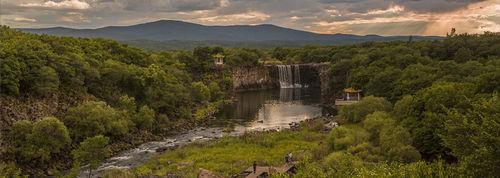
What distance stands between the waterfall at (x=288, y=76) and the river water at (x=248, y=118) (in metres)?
8.33

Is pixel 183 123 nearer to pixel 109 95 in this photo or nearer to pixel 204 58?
pixel 109 95

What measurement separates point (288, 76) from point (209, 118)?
192 ft

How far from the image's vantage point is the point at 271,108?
86.6m

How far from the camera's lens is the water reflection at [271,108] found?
7131 cm

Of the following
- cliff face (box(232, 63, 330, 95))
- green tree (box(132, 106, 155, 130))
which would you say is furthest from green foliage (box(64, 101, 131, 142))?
cliff face (box(232, 63, 330, 95))

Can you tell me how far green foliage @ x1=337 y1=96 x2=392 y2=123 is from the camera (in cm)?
5869

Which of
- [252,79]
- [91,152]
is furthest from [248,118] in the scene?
[252,79]

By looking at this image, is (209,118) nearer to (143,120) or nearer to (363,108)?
(143,120)

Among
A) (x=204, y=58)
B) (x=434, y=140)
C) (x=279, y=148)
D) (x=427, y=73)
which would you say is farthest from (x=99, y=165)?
(x=204, y=58)

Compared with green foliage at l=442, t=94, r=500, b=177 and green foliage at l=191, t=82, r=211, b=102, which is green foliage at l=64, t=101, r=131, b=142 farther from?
green foliage at l=442, t=94, r=500, b=177

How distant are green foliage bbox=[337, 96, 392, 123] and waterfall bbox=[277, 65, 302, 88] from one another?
66927 millimetres

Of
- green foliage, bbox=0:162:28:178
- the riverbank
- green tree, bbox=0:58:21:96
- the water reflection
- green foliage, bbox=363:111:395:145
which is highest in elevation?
green tree, bbox=0:58:21:96

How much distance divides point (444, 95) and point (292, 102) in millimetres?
→ 55100

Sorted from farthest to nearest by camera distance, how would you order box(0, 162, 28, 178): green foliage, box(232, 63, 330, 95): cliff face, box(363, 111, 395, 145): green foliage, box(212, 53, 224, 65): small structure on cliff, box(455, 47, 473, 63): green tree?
box(232, 63, 330, 95): cliff face
box(212, 53, 224, 65): small structure on cliff
box(455, 47, 473, 63): green tree
box(363, 111, 395, 145): green foliage
box(0, 162, 28, 178): green foliage
